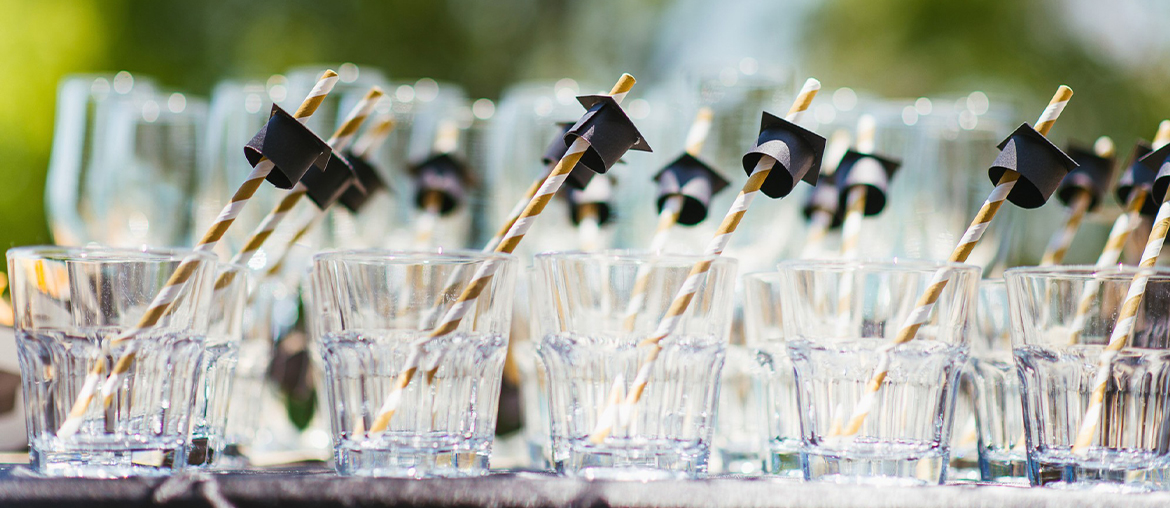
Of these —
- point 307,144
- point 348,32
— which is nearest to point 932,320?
point 307,144

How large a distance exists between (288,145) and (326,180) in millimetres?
147

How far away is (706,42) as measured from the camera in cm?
638

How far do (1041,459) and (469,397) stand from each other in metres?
0.49

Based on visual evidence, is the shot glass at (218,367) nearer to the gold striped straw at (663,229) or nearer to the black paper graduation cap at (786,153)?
the gold striped straw at (663,229)

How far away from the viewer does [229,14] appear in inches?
236

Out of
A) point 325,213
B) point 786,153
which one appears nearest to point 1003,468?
point 786,153

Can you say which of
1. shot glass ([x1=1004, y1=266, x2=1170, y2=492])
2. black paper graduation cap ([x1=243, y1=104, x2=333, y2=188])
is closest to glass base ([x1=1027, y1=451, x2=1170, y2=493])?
shot glass ([x1=1004, y1=266, x2=1170, y2=492])

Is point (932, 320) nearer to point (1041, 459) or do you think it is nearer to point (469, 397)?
point (1041, 459)

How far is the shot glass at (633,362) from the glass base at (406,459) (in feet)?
0.30

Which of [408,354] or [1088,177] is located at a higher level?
[1088,177]

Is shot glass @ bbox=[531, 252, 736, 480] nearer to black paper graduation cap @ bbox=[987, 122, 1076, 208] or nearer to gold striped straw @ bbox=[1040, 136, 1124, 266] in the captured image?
black paper graduation cap @ bbox=[987, 122, 1076, 208]

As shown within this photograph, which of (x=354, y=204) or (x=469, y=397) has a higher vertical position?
(x=354, y=204)

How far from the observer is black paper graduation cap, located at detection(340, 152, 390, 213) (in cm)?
121

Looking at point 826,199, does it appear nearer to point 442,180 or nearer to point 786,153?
point 786,153
